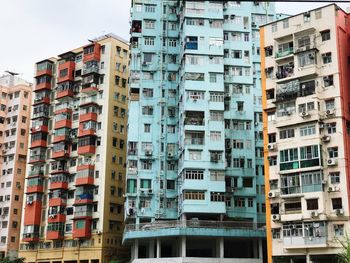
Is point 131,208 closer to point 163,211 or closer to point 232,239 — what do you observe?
point 163,211

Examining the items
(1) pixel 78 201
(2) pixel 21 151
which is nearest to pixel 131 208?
(1) pixel 78 201

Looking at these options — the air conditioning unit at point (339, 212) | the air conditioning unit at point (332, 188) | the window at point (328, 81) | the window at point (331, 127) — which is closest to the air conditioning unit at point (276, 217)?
the air conditioning unit at point (332, 188)

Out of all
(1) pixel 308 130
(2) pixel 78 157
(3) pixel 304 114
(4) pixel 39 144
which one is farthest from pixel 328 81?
(4) pixel 39 144

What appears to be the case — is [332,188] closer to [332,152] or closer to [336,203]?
[336,203]

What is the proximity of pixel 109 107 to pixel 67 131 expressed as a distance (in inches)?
294

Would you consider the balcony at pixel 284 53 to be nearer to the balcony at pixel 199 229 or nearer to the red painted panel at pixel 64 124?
the balcony at pixel 199 229

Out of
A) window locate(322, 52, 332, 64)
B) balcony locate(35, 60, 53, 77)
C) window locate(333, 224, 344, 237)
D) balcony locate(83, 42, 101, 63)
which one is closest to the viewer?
window locate(333, 224, 344, 237)

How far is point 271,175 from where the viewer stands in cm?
4684

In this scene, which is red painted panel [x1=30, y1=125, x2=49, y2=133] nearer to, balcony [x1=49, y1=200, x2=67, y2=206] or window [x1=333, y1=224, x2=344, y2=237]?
balcony [x1=49, y1=200, x2=67, y2=206]

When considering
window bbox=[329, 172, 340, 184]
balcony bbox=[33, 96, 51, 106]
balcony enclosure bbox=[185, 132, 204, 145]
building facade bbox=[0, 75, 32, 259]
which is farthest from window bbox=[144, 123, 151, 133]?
building facade bbox=[0, 75, 32, 259]

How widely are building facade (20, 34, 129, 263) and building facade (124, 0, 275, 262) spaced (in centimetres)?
630

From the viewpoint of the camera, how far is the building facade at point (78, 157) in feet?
214

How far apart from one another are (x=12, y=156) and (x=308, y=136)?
53770 mm

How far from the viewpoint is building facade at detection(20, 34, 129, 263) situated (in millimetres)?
65250
